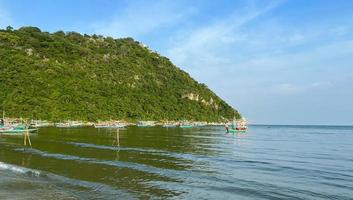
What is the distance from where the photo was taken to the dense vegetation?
131 meters

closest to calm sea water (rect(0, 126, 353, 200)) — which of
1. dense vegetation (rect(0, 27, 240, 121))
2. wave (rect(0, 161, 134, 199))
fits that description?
wave (rect(0, 161, 134, 199))

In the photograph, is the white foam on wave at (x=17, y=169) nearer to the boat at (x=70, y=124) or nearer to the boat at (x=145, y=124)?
the boat at (x=70, y=124)

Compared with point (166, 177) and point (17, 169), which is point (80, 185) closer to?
point (166, 177)

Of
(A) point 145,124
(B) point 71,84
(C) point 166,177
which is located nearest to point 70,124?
(B) point 71,84

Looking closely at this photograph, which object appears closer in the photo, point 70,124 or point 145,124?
point 70,124

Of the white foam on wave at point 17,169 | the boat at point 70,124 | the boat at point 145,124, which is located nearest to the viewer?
the white foam on wave at point 17,169

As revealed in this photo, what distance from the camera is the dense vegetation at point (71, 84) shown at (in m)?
131

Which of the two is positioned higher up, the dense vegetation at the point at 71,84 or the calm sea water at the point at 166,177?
the dense vegetation at the point at 71,84

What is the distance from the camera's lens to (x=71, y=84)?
149 m

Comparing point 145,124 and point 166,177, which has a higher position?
point 145,124

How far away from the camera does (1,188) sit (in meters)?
23.7

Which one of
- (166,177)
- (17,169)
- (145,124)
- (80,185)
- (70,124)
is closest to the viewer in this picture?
(80,185)

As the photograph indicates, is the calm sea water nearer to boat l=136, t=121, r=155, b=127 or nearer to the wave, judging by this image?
the wave

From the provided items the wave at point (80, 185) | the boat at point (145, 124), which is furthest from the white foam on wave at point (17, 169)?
the boat at point (145, 124)
